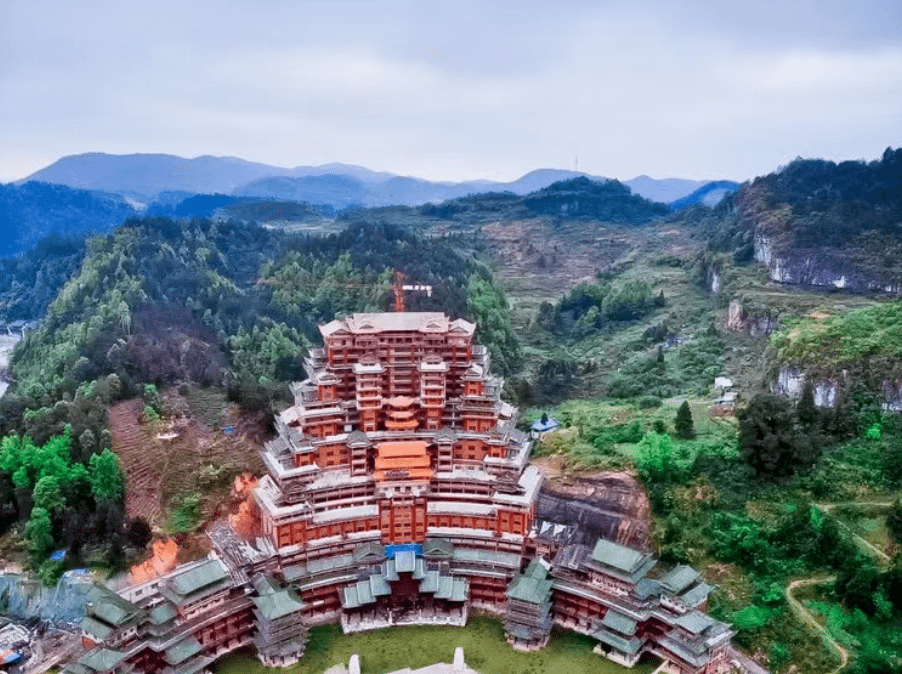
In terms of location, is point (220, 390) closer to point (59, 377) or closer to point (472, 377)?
point (59, 377)

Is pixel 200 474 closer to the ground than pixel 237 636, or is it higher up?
higher up

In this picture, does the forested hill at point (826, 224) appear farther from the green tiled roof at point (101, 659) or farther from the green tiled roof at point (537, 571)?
the green tiled roof at point (101, 659)

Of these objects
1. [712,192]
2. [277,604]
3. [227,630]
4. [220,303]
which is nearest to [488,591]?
[277,604]

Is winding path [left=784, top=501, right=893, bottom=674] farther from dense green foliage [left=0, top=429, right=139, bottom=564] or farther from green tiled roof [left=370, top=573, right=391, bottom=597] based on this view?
dense green foliage [left=0, top=429, right=139, bottom=564]

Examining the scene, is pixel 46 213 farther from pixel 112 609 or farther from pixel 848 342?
pixel 848 342

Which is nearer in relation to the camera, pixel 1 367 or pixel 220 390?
pixel 220 390

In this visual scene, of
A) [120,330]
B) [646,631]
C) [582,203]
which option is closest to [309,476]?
[646,631]
